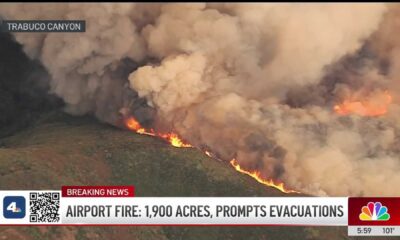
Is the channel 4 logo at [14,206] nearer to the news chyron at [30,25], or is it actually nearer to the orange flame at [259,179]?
the news chyron at [30,25]

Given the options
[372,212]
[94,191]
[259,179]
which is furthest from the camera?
[259,179]

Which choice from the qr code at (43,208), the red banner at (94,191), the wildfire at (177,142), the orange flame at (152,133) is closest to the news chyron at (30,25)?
the red banner at (94,191)

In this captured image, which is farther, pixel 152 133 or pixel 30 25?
pixel 152 133

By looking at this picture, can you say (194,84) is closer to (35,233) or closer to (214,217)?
(35,233)

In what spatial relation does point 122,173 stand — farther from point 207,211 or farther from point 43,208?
point 207,211

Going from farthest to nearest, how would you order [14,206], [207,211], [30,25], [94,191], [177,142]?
[177,142] < [30,25] < [94,191] < [207,211] < [14,206]

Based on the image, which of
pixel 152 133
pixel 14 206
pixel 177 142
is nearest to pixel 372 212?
pixel 14 206

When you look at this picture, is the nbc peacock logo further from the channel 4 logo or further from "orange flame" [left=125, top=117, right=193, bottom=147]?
"orange flame" [left=125, top=117, right=193, bottom=147]

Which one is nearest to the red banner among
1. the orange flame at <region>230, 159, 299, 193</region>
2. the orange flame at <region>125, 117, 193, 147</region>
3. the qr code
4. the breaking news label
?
the breaking news label

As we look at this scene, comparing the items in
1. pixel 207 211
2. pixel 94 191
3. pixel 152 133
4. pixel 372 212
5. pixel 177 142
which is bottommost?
pixel 372 212
